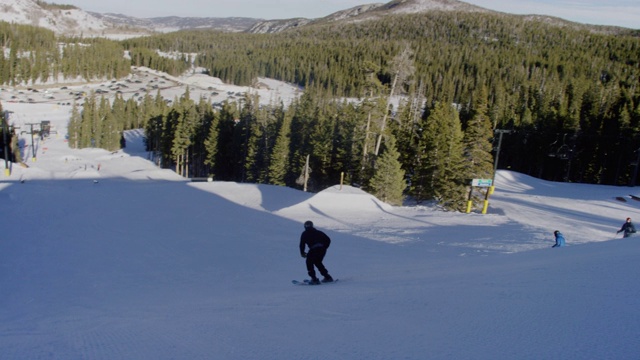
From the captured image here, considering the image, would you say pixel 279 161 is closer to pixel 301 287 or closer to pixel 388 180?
pixel 388 180

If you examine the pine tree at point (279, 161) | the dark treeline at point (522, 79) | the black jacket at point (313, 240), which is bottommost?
the pine tree at point (279, 161)

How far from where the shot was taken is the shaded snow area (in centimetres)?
539

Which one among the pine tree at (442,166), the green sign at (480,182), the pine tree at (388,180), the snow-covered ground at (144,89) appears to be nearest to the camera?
the green sign at (480,182)

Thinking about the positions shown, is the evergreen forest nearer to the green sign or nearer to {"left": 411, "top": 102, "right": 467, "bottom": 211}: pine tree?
{"left": 411, "top": 102, "right": 467, "bottom": 211}: pine tree

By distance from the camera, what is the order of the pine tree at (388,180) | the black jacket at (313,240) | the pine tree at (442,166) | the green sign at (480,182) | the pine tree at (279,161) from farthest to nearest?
Answer: the pine tree at (279,161) → the pine tree at (442,166) → the pine tree at (388,180) → the green sign at (480,182) → the black jacket at (313,240)

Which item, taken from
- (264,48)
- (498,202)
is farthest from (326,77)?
(498,202)

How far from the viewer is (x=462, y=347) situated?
16.6ft

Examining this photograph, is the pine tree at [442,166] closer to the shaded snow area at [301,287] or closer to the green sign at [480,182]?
the green sign at [480,182]

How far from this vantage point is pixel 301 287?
9.69m

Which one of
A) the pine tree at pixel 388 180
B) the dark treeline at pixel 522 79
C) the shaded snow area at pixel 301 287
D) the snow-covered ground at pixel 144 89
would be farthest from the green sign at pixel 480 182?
the snow-covered ground at pixel 144 89

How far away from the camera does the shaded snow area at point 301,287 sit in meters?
5.39

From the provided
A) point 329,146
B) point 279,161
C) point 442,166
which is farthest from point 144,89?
point 442,166

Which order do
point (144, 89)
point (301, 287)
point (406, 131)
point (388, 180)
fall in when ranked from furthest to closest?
1. point (144, 89)
2. point (406, 131)
3. point (388, 180)
4. point (301, 287)

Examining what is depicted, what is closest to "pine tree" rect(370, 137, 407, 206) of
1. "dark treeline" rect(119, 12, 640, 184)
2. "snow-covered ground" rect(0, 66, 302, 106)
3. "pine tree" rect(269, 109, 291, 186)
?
"dark treeline" rect(119, 12, 640, 184)
